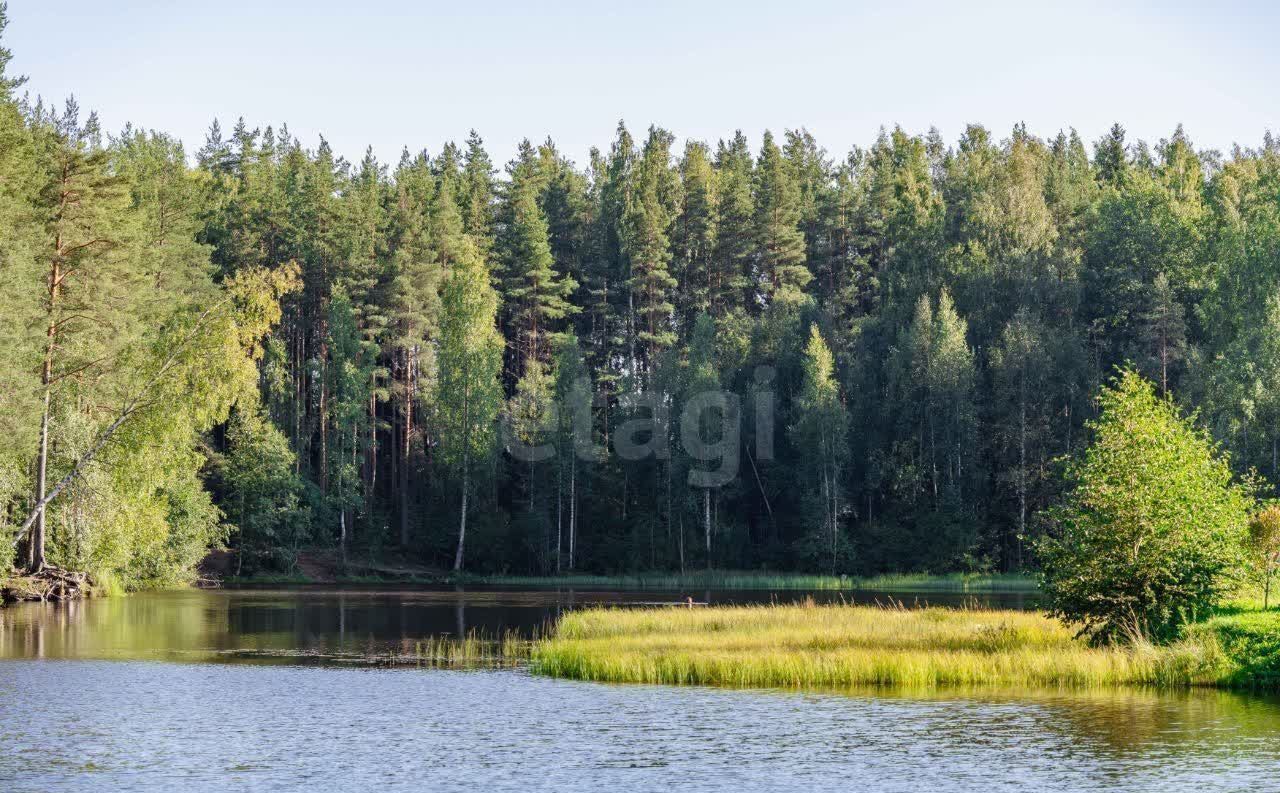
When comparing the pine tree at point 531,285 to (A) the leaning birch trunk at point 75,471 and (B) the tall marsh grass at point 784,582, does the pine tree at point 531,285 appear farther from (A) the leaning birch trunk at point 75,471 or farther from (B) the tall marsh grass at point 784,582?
(A) the leaning birch trunk at point 75,471

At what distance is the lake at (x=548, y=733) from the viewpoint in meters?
22.0

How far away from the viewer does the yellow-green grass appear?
109 feet

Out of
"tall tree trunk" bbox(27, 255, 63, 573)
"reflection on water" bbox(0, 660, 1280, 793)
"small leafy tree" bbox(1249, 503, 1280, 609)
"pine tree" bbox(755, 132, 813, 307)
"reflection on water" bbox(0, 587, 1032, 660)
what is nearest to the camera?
"reflection on water" bbox(0, 660, 1280, 793)

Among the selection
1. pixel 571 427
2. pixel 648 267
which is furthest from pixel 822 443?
pixel 648 267

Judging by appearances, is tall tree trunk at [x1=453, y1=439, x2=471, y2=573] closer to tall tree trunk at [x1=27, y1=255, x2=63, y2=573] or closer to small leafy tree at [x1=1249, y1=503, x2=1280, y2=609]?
tall tree trunk at [x1=27, y1=255, x2=63, y2=573]

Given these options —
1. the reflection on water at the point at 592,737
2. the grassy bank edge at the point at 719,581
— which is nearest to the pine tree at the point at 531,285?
the grassy bank edge at the point at 719,581

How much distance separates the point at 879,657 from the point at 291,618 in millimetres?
28981

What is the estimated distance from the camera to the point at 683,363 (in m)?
98.7

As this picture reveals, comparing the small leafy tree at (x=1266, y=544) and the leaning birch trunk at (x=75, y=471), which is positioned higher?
the leaning birch trunk at (x=75, y=471)

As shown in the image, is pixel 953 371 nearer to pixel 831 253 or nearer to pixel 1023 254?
Result: pixel 1023 254

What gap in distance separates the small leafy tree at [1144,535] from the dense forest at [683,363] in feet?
147

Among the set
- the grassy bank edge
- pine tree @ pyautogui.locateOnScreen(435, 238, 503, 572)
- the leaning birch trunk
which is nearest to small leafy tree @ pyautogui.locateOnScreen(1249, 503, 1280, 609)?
the grassy bank edge

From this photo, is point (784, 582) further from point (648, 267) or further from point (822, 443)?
point (648, 267)

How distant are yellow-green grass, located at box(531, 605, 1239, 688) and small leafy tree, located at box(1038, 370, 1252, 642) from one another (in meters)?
1.38
